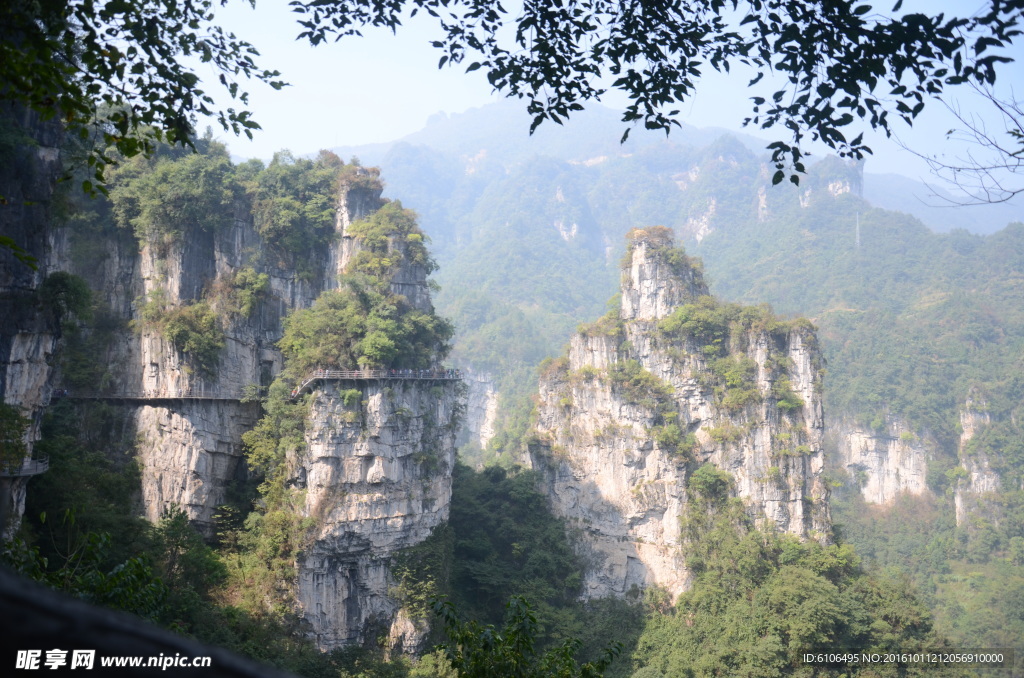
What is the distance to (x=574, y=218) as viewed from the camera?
105 meters

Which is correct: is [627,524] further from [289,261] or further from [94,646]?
[94,646]

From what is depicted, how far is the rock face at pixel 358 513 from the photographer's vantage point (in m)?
17.8

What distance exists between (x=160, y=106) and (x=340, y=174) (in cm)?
1868

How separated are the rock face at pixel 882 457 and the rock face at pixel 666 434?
91.7 ft

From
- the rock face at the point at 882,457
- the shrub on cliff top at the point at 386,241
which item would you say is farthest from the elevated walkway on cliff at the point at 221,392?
the rock face at the point at 882,457

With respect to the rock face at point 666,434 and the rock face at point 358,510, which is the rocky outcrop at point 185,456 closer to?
the rock face at point 358,510

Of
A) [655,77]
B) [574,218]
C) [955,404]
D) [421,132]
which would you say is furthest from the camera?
[421,132]

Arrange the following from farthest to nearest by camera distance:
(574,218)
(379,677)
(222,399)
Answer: (574,218)
(222,399)
(379,677)

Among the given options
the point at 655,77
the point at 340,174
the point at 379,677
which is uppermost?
the point at 340,174

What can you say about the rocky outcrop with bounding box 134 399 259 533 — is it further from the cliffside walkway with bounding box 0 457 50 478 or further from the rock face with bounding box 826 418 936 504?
the rock face with bounding box 826 418 936 504

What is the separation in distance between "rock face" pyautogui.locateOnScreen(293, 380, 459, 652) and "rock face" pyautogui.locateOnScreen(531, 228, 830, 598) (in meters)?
8.51

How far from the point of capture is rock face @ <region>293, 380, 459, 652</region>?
1781cm

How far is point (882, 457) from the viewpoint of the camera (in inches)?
1967

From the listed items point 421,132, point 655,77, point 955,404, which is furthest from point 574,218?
point 655,77
